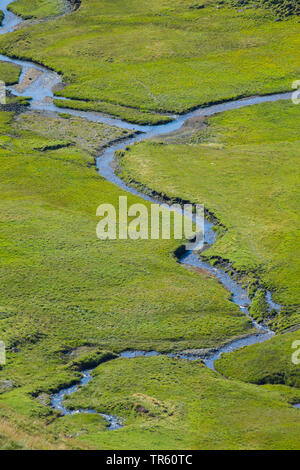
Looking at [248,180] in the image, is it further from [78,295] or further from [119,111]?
[78,295]

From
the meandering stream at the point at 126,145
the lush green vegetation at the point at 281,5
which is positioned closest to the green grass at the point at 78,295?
the meandering stream at the point at 126,145

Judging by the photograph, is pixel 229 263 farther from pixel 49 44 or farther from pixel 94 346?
pixel 49 44

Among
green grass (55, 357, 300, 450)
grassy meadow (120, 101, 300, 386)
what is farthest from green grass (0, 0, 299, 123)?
green grass (55, 357, 300, 450)

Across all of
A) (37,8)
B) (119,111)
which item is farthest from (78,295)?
(37,8)

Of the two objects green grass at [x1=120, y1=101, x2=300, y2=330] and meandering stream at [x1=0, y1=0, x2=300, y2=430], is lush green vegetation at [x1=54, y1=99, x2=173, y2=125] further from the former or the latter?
green grass at [x1=120, y1=101, x2=300, y2=330]

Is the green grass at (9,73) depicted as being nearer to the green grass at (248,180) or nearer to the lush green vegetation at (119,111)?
the lush green vegetation at (119,111)
